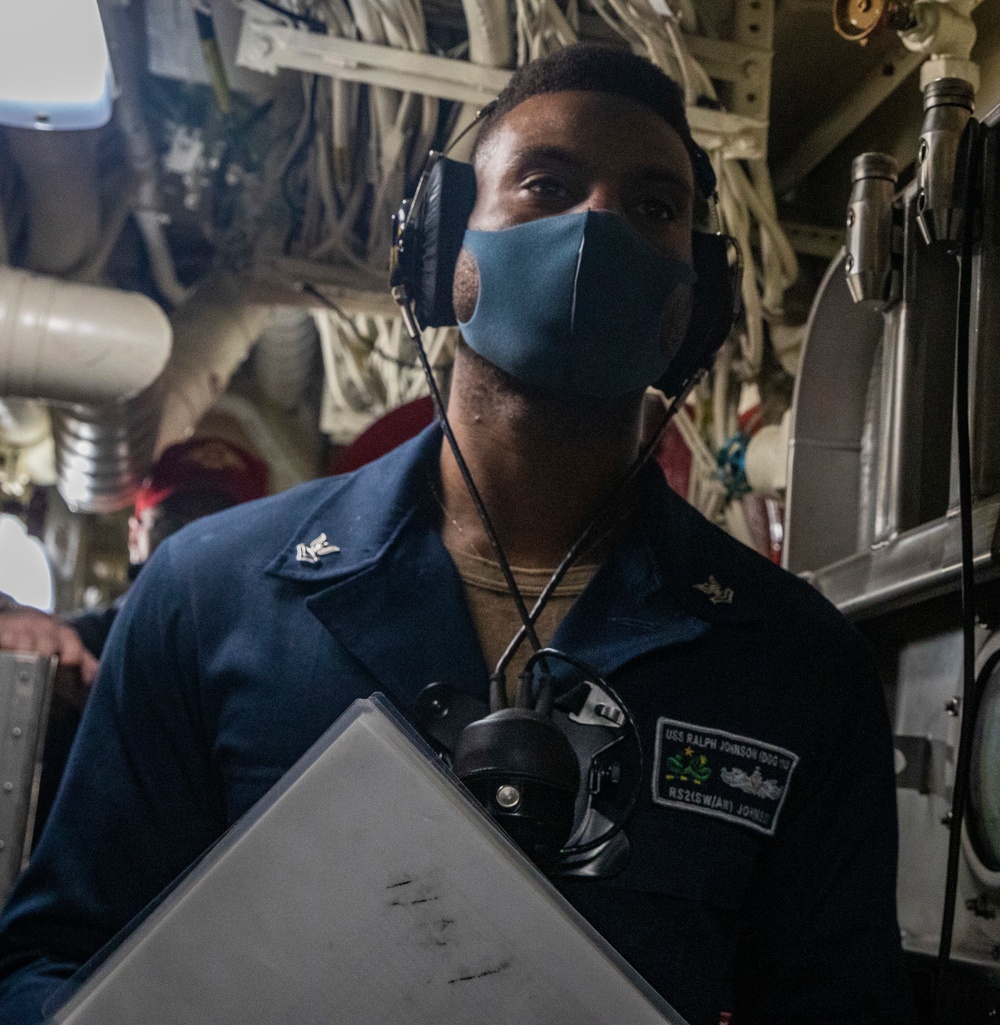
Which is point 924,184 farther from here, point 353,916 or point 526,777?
point 353,916

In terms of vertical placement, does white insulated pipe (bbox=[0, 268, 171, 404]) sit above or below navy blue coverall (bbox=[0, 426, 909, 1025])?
above

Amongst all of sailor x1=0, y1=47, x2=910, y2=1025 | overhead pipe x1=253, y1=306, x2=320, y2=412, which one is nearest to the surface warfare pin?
sailor x1=0, y1=47, x2=910, y2=1025

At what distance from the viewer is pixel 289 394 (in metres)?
4.24

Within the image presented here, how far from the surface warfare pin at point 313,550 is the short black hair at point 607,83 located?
44cm

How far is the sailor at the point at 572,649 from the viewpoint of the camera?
1047 millimetres

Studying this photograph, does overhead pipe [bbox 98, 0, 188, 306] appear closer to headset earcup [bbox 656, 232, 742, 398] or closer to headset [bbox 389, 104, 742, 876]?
headset [bbox 389, 104, 742, 876]

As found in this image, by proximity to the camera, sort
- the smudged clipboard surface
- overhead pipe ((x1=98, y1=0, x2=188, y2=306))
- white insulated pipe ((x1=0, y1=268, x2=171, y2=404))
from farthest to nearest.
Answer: white insulated pipe ((x1=0, y1=268, x2=171, y2=404))
overhead pipe ((x1=98, y1=0, x2=188, y2=306))
the smudged clipboard surface

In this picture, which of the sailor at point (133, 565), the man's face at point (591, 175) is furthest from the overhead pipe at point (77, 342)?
the man's face at point (591, 175)

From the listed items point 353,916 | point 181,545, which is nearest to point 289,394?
point 181,545

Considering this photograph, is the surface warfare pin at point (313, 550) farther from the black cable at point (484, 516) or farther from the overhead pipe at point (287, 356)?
the overhead pipe at point (287, 356)

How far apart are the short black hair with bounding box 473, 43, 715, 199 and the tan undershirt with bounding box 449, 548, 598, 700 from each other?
0.43m

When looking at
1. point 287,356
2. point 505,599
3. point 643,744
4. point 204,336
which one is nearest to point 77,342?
point 204,336

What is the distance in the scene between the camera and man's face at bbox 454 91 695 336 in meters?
1.15

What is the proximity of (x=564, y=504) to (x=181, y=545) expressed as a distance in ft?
1.22
